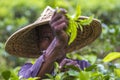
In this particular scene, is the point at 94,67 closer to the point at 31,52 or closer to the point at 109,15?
the point at 31,52

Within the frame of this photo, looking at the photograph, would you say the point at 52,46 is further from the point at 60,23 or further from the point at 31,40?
the point at 31,40

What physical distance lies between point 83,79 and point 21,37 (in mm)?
1126

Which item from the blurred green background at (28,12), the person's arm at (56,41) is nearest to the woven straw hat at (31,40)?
the person's arm at (56,41)

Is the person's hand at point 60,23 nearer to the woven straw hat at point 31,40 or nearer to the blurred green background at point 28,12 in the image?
the woven straw hat at point 31,40

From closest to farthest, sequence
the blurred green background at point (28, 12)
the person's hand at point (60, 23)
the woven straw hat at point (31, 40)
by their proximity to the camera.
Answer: the person's hand at point (60, 23)
the woven straw hat at point (31, 40)
the blurred green background at point (28, 12)

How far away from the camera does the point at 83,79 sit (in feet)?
5.11

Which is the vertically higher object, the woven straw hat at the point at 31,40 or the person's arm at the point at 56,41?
the person's arm at the point at 56,41

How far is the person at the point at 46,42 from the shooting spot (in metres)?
1.69

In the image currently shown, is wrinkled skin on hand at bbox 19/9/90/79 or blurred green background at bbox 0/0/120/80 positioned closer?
wrinkled skin on hand at bbox 19/9/90/79

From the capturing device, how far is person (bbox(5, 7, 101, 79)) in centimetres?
169

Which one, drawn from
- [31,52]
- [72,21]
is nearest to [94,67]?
[72,21]

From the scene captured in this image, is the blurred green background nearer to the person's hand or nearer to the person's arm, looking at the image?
the person's arm

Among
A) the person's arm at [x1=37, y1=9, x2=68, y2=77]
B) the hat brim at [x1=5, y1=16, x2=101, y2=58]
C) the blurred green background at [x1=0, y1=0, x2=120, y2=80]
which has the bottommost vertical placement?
the blurred green background at [x1=0, y1=0, x2=120, y2=80]

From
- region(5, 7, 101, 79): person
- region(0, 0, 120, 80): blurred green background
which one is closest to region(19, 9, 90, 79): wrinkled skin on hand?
region(5, 7, 101, 79): person
